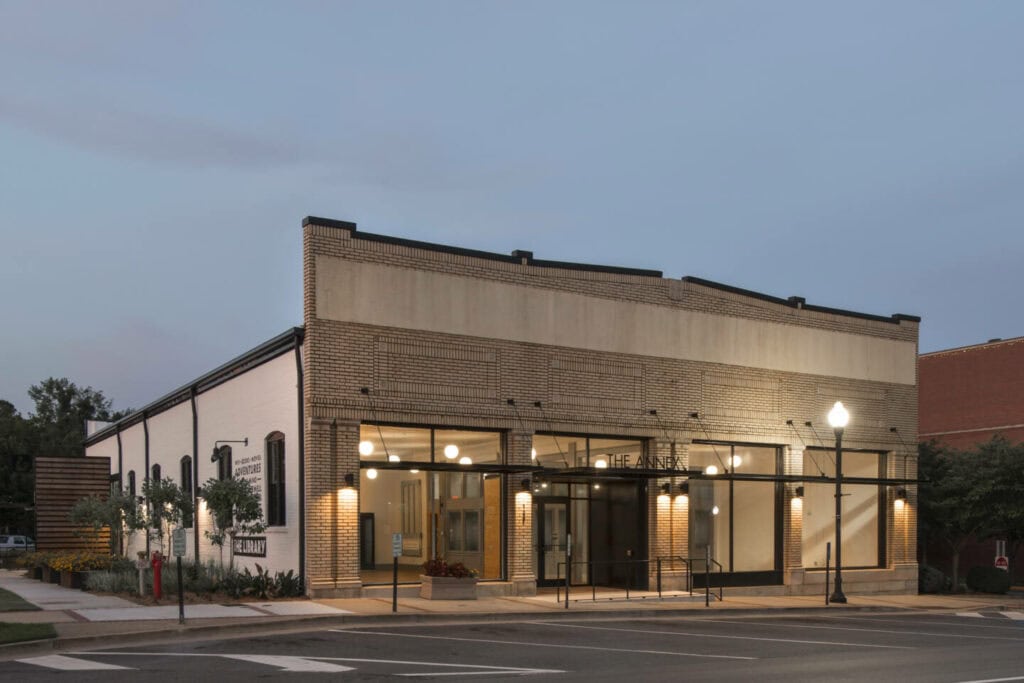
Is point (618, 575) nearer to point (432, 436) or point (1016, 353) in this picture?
point (432, 436)

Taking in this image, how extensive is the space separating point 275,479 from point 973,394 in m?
31.3

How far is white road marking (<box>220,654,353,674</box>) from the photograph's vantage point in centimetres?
1422

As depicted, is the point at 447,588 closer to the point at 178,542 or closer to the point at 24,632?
the point at 178,542

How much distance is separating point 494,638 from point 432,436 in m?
8.20

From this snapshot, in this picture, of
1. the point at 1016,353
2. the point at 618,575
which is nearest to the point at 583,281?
the point at 618,575

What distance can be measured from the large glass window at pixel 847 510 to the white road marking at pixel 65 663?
21576 millimetres

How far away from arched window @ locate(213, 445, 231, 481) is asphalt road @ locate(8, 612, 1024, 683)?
1130 cm

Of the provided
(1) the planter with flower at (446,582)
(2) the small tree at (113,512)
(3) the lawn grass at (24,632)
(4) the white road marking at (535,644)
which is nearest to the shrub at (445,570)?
(1) the planter with flower at (446,582)

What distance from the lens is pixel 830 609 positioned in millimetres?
27609

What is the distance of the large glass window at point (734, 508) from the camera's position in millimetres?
30516

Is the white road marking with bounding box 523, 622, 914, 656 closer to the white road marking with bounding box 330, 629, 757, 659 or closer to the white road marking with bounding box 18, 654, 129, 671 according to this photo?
the white road marking with bounding box 330, 629, 757, 659

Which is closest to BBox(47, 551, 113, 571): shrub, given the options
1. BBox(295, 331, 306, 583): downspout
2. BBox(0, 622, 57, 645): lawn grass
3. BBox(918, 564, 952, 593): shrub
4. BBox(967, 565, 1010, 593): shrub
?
BBox(295, 331, 306, 583): downspout

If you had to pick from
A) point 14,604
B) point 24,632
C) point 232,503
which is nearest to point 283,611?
point 232,503

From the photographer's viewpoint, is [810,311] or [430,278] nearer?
[430,278]
